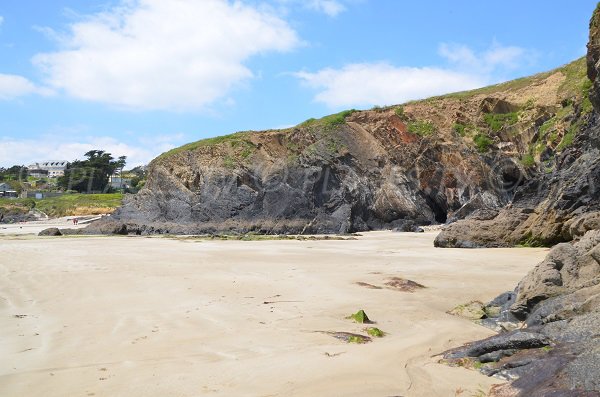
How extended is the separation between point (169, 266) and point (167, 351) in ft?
25.9

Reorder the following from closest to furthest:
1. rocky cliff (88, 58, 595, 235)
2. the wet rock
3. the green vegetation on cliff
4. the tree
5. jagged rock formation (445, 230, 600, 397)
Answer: jagged rock formation (445, 230, 600, 397) < the wet rock < rocky cliff (88, 58, 595, 235) < the green vegetation on cliff < the tree

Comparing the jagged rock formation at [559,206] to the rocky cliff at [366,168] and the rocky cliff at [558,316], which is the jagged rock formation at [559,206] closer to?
the rocky cliff at [558,316]

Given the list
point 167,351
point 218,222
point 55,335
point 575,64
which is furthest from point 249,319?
point 575,64

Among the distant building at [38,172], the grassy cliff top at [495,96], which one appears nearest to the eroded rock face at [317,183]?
the grassy cliff top at [495,96]

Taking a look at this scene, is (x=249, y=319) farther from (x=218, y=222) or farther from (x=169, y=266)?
(x=218, y=222)

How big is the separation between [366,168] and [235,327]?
30693 millimetres

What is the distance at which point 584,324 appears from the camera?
471cm

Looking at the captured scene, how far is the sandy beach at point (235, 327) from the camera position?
4.26 metres

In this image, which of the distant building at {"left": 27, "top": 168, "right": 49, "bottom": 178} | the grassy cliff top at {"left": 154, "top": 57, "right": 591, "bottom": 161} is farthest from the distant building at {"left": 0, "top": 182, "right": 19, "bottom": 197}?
the grassy cliff top at {"left": 154, "top": 57, "right": 591, "bottom": 161}

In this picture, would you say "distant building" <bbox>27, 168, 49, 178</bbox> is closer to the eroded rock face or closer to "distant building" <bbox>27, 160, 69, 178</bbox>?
"distant building" <bbox>27, 160, 69, 178</bbox>

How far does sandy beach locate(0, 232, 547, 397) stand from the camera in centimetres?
426

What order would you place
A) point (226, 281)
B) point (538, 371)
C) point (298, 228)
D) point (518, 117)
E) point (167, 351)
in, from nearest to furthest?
point (538, 371), point (167, 351), point (226, 281), point (298, 228), point (518, 117)

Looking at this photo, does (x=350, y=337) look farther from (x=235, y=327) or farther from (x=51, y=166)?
(x=51, y=166)

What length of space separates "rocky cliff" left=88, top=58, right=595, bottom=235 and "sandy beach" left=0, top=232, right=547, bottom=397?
19.2 m
